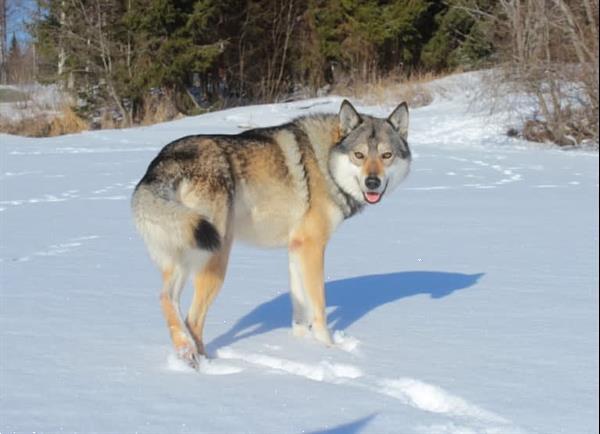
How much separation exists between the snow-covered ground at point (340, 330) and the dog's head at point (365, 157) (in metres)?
0.74

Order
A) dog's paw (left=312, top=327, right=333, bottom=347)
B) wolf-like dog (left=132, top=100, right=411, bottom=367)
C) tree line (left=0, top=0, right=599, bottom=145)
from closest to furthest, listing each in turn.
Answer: wolf-like dog (left=132, top=100, right=411, bottom=367)
dog's paw (left=312, top=327, right=333, bottom=347)
tree line (left=0, top=0, right=599, bottom=145)

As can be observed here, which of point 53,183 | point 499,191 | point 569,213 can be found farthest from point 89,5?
point 569,213

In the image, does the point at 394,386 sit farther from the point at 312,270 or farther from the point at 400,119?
the point at 400,119

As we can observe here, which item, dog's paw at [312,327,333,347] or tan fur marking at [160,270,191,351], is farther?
dog's paw at [312,327,333,347]

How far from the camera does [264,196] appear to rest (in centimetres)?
356

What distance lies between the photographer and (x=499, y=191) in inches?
362

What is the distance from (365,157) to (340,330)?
934 millimetres

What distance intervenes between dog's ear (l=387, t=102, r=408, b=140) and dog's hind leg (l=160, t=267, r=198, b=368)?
1.53 m

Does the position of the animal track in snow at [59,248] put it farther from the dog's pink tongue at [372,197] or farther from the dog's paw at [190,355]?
the dog's pink tongue at [372,197]

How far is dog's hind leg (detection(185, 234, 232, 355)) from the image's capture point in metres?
3.20

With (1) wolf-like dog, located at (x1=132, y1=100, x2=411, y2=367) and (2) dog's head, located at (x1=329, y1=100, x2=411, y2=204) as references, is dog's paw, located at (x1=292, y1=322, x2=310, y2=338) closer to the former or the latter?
(1) wolf-like dog, located at (x1=132, y1=100, x2=411, y2=367)

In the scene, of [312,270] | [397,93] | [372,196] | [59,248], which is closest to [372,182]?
[372,196]

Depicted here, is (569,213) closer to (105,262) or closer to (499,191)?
(499,191)

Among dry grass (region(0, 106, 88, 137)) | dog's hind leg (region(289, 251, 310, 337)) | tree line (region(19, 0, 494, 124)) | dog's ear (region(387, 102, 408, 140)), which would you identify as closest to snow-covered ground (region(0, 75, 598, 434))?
dog's hind leg (region(289, 251, 310, 337))
